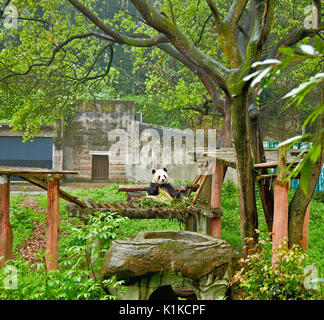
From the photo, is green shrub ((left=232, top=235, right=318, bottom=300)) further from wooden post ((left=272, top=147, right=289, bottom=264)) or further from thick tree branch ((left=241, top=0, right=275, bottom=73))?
thick tree branch ((left=241, top=0, right=275, bottom=73))

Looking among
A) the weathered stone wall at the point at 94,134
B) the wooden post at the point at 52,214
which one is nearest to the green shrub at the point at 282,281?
the wooden post at the point at 52,214

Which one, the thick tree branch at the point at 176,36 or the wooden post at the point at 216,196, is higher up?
the thick tree branch at the point at 176,36

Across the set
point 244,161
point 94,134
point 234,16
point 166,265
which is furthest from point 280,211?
point 94,134

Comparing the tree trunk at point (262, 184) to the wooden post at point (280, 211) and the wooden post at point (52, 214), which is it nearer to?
the wooden post at point (280, 211)

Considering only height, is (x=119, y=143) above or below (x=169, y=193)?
above

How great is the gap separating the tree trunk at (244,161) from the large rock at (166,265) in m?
1.43

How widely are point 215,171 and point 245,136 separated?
270 cm

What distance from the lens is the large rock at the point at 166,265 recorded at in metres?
5.34

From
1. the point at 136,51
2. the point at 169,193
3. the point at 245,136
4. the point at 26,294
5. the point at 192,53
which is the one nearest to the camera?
the point at 26,294

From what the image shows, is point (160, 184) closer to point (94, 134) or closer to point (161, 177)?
point (161, 177)

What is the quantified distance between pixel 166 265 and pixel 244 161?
107 inches
